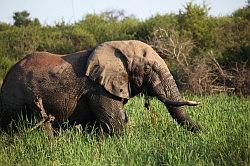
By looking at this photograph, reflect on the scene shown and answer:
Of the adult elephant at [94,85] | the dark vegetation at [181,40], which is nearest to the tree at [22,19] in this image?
the dark vegetation at [181,40]

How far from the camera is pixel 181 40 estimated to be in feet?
57.9

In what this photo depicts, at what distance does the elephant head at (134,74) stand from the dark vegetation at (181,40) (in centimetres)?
653

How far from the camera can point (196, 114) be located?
801cm

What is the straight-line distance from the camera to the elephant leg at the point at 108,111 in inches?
261

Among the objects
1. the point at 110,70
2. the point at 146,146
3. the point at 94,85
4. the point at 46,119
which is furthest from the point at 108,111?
the point at 146,146

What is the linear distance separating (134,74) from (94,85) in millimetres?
567

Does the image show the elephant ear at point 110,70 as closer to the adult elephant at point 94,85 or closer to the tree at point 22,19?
the adult elephant at point 94,85

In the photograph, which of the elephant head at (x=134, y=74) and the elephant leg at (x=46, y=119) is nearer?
the elephant leg at (x=46, y=119)

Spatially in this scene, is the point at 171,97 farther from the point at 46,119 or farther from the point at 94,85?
the point at 46,119

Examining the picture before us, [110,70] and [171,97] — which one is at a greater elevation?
[110,70]

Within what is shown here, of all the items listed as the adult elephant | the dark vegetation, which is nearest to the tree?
the dark vegetation

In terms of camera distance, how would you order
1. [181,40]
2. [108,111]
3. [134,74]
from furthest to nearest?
1. [181,40]
2. [134,74]
3. [108,111]

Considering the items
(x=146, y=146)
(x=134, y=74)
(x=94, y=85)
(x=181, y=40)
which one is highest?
(x=181, y=40)

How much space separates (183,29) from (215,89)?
8235 millimetres
